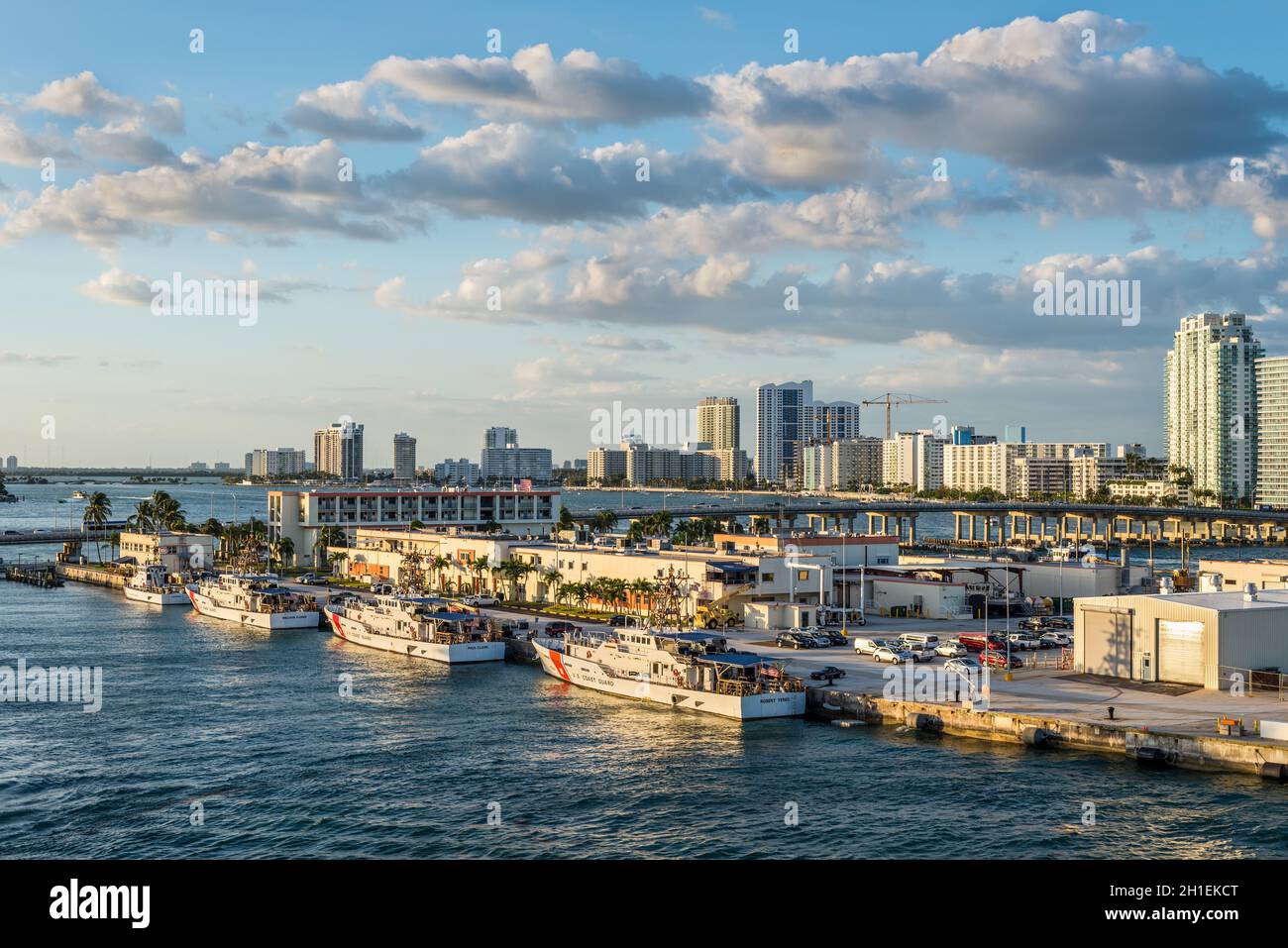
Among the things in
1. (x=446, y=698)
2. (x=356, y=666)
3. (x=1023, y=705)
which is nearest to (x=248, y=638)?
(x=356, y=666)

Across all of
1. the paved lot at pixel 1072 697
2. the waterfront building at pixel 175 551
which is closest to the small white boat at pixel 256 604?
the waterfront building at pixel 175 551

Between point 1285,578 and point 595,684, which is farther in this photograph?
point 1285,578

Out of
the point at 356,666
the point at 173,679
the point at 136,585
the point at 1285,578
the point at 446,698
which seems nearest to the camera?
the point at 446,698

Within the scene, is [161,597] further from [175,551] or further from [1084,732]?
[1084,732]

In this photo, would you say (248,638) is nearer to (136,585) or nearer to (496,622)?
(496,622)

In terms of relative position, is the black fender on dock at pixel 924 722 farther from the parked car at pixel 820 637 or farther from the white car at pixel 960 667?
the parked car at pixel 820 637

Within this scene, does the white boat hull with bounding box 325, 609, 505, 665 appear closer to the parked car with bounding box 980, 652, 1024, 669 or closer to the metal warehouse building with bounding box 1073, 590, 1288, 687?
the parked car with bounding box 980, 652, 1024, 669

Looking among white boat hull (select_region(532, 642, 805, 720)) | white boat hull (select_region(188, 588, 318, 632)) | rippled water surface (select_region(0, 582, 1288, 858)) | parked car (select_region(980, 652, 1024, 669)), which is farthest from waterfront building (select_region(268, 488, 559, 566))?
parked car (select_region(980, 652, 1024, 669))

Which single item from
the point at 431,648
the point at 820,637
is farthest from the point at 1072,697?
the point at 431,648
